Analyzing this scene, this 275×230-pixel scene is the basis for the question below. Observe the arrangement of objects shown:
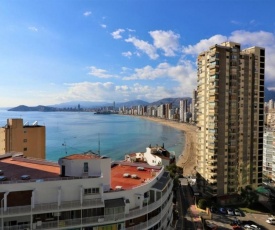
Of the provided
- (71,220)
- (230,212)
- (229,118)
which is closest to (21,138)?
(71,220)

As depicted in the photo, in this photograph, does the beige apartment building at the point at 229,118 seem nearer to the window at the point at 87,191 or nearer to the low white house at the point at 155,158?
the low white house at the point at 155,158

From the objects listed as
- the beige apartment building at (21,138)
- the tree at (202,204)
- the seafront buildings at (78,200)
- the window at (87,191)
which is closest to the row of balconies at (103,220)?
the seafront buildings at (78,200)

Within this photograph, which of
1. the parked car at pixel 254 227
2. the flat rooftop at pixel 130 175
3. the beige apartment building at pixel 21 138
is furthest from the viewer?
the beige apartment building at pixel 21 138

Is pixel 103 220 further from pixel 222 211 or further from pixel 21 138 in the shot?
pixel 21 138

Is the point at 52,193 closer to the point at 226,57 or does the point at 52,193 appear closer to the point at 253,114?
the point at 226,57

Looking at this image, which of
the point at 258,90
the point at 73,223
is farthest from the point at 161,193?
the point at 258,90

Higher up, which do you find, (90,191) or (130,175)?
(90,191)
